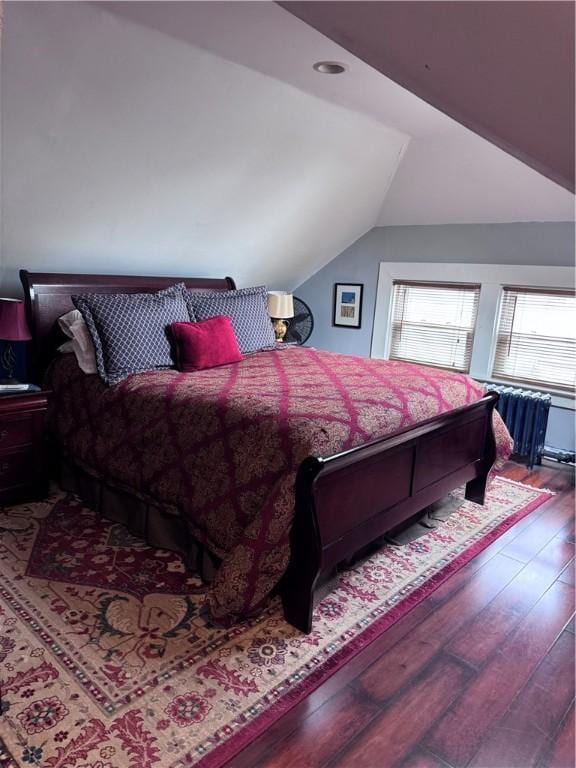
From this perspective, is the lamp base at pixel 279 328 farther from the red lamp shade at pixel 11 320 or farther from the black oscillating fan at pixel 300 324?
the red lamp shade at pixel 11 320

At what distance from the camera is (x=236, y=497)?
2.16m

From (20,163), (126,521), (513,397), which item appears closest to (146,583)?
(126,521)

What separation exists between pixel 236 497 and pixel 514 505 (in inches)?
76.9

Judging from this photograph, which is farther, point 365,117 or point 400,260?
point 400,260

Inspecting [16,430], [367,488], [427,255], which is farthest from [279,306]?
[367,488]

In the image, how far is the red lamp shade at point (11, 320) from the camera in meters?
2.93

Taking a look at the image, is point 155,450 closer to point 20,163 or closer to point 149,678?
point 149,678

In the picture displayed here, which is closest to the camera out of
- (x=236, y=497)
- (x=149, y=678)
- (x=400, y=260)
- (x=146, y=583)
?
(x=149, y=678)

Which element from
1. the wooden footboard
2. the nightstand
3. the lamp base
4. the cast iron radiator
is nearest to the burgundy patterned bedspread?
the wooden footboard

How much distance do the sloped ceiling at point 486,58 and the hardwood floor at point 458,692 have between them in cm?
164

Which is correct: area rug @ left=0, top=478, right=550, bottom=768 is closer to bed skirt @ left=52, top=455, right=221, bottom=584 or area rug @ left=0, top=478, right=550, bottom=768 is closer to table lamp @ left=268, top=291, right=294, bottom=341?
bed skirt @ left=52, top=455, right=221, bottom=584

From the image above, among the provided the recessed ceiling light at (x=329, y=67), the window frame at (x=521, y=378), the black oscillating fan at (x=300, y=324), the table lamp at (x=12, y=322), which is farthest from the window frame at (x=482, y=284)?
the table lamp at (x=12, y=322)

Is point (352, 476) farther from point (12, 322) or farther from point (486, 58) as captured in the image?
point (12, 322)

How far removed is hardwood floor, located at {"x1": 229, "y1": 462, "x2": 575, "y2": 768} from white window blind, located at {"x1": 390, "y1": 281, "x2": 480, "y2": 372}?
234cm
